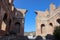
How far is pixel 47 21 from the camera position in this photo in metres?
30.5

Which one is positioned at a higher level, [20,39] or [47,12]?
[47,12]

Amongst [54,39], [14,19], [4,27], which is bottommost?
[54,39]

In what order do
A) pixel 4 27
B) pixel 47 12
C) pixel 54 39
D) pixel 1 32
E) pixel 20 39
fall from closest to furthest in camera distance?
pixel 20 39, pixel 54 39, pixel 1 32, pixel 4 27, pixel 47 12

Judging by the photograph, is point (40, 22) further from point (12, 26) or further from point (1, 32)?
point (1, 32)

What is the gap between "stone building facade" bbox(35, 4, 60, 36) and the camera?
1143 inches

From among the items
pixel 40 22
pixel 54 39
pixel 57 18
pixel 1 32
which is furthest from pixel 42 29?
pixel 54 39

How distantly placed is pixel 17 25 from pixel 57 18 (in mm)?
9125

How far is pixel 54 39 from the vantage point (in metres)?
14.6

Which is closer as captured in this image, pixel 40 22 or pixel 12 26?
pixel 12 26

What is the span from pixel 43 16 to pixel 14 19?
7.21 m

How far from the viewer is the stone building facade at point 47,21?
29031 millimetres

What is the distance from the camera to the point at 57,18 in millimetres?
28922

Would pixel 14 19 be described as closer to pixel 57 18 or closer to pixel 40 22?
pixel 40 22

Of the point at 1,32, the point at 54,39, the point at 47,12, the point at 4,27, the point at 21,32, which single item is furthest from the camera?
the point at 47,12
